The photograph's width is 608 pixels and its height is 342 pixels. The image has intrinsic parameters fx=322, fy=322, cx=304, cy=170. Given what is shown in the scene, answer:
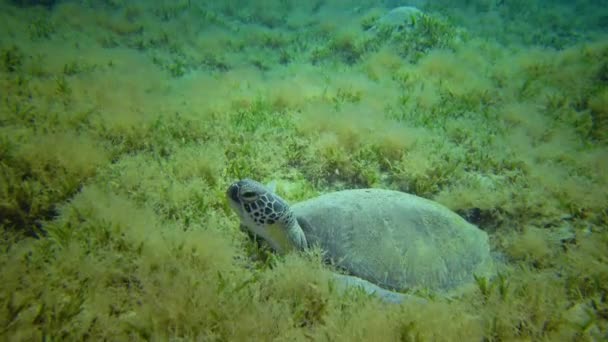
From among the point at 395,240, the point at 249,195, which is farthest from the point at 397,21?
the point at 249,195

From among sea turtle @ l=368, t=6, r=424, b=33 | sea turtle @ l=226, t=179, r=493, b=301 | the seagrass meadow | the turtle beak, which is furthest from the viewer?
sea turtle @ l=368, t=6, r=424, b=33

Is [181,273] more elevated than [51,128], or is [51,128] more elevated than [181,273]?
[51,128]

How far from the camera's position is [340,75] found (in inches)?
334

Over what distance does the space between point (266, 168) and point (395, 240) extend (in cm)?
228

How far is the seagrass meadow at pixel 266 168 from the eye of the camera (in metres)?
2.48

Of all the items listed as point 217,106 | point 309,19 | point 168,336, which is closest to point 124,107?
point 217,106

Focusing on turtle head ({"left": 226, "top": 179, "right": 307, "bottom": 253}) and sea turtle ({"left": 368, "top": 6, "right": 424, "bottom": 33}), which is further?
sea turtle ({"left": 368, "top": 6, "right": 424, "bottom": 33})

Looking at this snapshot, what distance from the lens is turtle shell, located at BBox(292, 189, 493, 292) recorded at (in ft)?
10.1

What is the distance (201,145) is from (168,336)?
3.04 meters

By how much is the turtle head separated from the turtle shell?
0.23 metres

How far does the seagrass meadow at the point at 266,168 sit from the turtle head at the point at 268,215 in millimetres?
209

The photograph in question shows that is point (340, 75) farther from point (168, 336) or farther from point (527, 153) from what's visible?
point (168, 336)

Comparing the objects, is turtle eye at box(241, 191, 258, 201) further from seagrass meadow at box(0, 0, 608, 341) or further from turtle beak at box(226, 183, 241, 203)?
seagrass meadow at box(0, 0, 608, 341)

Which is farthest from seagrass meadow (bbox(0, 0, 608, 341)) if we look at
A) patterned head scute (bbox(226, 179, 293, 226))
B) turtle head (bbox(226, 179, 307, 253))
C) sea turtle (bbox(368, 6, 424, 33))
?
Result: sea turtle (bbox(368, 6, 424, 33))
